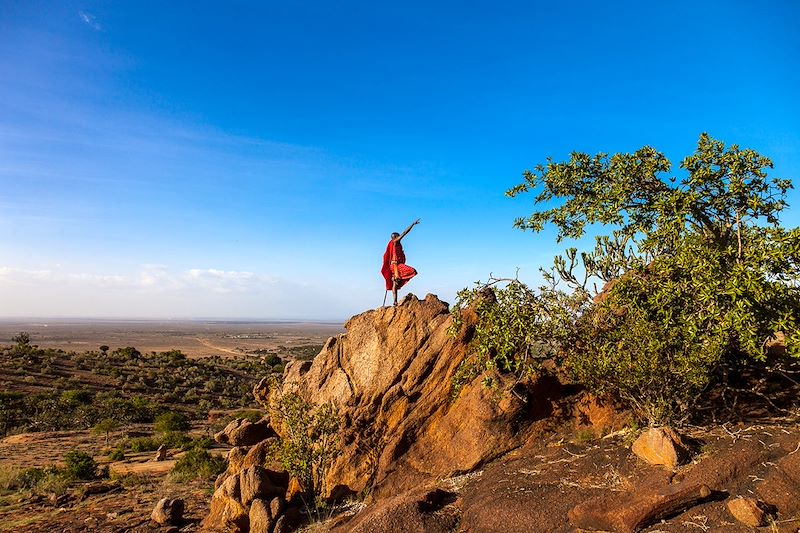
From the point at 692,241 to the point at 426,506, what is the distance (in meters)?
8.30

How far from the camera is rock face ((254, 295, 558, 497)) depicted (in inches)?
459

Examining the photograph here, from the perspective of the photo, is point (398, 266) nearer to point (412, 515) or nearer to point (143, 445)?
point (412, 515)

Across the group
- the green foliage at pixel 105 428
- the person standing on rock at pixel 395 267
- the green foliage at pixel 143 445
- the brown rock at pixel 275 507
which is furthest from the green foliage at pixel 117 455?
the person standing on rock at pixel 395 267

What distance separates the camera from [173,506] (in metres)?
13.3

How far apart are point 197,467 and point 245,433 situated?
626 centimetres

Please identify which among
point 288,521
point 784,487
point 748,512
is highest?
point 784,487

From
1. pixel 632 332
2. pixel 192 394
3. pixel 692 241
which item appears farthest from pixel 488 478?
pixel 192 394

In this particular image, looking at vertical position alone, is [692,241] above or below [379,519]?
above

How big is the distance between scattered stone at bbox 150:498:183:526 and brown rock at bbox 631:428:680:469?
38.8 ft

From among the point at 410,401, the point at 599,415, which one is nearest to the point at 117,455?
the point at 410,401

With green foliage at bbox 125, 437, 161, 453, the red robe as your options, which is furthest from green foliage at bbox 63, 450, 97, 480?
the red robe

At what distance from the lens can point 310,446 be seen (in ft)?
39.5

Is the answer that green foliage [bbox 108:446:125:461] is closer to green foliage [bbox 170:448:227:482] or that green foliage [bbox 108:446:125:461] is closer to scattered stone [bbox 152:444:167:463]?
scattered stone [bbox 152:444:167:463]

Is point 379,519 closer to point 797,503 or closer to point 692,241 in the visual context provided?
point 797,503
